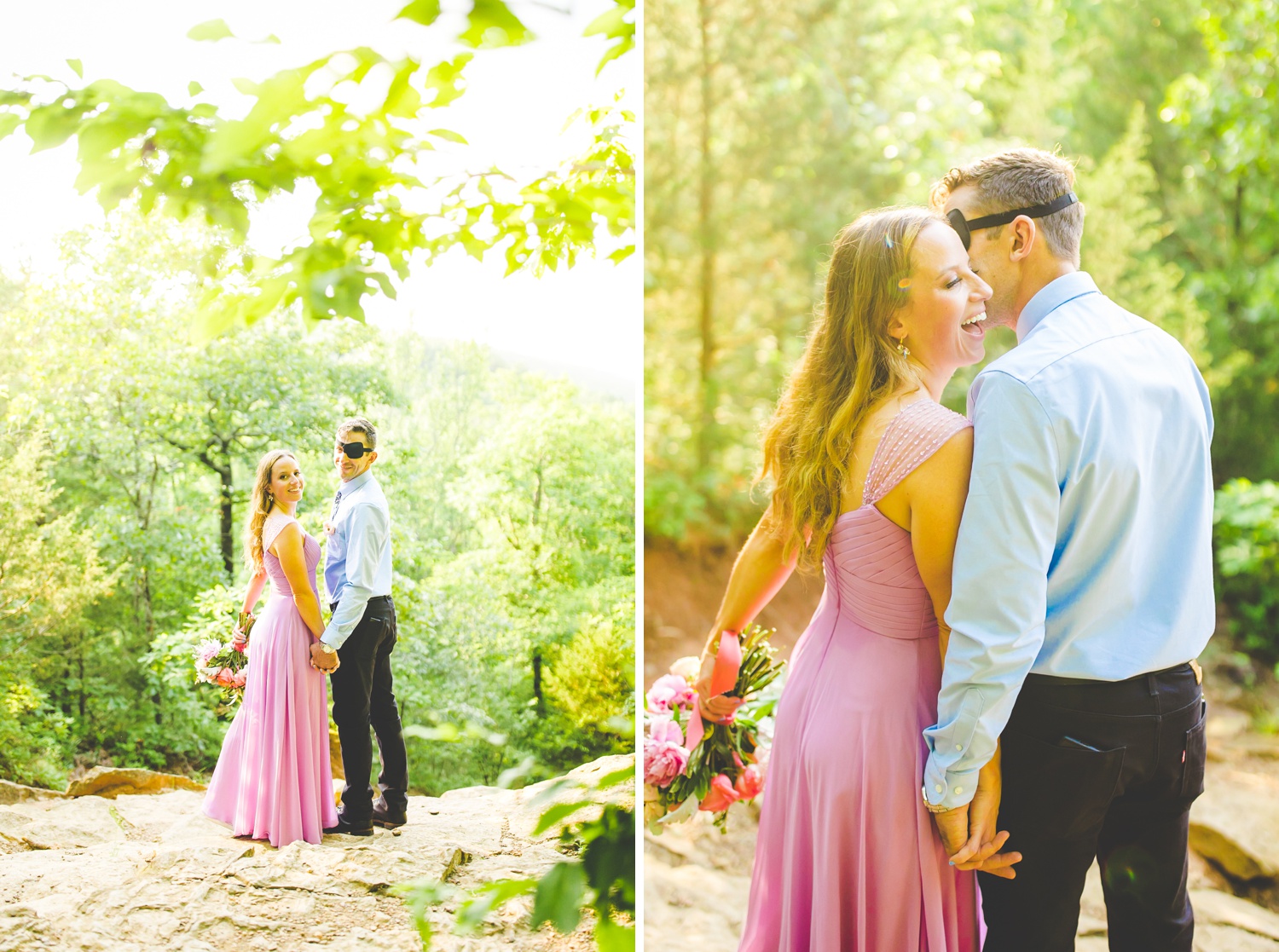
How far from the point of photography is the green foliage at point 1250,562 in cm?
364

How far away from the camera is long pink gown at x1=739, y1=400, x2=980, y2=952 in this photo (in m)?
1.38

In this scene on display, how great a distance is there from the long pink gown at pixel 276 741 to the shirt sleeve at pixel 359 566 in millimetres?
66

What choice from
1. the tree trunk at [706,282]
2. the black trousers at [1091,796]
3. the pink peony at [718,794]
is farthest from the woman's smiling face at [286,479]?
the tree trunk at [706,282]

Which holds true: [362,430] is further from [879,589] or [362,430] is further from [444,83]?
[879,589]

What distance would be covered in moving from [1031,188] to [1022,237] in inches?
3.0

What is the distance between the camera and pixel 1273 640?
3822 mm

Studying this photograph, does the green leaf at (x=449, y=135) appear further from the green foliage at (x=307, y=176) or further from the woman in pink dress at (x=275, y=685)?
the woman in pink dress at (x=275, y=685)

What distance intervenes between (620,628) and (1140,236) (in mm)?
3126

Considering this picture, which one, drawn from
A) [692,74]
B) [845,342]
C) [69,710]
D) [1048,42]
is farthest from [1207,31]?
[69,710]

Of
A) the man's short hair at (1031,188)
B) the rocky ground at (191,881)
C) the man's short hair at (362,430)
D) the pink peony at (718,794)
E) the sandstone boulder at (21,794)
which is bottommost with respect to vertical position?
the rocky ground at (191,881)

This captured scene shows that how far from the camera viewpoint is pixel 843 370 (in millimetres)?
1481

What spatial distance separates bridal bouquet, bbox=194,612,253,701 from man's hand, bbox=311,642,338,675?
14cm

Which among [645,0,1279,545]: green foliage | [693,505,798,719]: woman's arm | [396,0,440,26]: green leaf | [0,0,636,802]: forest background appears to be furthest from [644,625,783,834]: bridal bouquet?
[645,0,1279,545]: green foliage

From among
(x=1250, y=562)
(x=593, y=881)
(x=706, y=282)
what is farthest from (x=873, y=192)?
(x=593, y=881)
